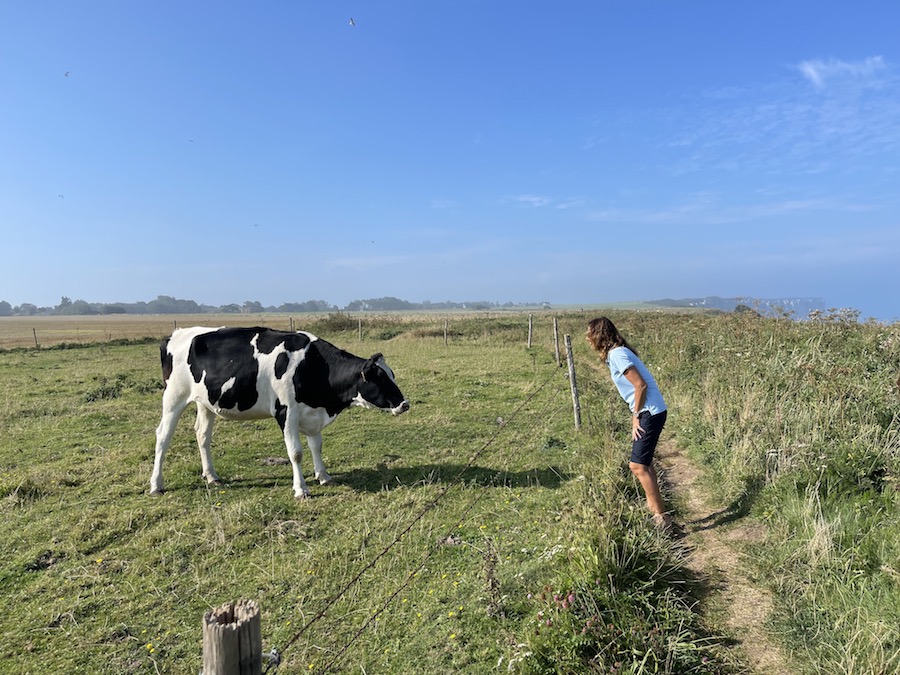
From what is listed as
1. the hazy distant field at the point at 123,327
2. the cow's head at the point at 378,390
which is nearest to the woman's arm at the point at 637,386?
the cow's head at the point at 378,390

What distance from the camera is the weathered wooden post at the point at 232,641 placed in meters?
1.95

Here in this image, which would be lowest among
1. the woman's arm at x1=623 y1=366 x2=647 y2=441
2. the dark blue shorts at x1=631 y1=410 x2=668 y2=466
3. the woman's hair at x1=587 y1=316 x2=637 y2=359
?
the dark blue shorts at x1=631 y1=410 x2=668 y2=466

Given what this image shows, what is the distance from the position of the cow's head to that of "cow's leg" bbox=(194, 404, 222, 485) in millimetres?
2132

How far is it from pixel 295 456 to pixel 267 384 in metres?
1.09

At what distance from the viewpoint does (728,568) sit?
4676mm

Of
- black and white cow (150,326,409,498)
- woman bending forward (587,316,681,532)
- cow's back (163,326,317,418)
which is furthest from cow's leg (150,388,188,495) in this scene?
woman bending forward (587,316,681,532)

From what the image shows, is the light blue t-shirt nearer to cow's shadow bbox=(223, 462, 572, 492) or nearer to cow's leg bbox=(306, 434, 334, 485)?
cow's shadow bbox=(223, 462, 572, 492)

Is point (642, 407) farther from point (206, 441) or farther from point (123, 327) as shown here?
point (123, 327)

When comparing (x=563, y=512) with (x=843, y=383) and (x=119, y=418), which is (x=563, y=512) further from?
(x=119, y=418)

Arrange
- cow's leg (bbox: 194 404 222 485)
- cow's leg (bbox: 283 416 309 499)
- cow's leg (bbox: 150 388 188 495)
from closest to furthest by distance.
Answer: cow's leg (bbox: 283 416 309 499) < cow's leg (bbox: 150 388 188 495) < cow's leg (bbox: 194 404 222 485)

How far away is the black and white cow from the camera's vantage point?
7090mm

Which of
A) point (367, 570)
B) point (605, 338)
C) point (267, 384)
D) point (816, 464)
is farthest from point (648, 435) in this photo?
point (267, 384)

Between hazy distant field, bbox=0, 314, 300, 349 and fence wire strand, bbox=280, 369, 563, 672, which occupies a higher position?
hazy distant field, bbox=0, 314, 300, 349

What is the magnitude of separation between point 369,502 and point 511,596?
2605 mm
